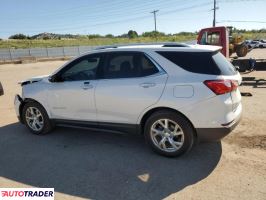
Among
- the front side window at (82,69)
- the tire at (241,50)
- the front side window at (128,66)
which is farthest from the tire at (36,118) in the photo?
the tire at (241,50)

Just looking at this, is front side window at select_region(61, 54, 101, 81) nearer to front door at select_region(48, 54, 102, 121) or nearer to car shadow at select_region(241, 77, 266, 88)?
front door at select_region(48, 54, 102, 121)

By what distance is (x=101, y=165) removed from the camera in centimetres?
436

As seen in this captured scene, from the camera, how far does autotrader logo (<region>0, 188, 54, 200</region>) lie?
12.0 feet

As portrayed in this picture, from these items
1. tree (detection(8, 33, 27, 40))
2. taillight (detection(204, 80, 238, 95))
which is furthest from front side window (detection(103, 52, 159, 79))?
tree (detection(8, 33, 27, 40))

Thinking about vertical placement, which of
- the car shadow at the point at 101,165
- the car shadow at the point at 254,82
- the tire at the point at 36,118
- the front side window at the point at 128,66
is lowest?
the car shadow at the point at 101,165

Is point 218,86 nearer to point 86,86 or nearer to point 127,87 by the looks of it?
point 127,87

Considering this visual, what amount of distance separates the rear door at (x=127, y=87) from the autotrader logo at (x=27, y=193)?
5.32 feet

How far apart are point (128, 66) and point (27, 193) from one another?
2.36 meters

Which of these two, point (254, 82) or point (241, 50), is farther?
point (241, 50)

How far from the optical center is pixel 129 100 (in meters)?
4.60

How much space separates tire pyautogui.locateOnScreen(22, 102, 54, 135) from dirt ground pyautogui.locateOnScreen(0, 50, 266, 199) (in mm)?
161

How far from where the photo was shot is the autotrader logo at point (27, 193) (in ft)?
12.0

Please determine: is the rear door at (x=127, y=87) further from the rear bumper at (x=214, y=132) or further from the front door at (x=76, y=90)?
the rear bumper at (x=214, y=132)

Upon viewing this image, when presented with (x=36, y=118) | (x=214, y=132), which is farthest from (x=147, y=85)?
(x=36, y=118)
